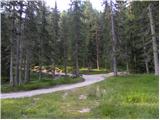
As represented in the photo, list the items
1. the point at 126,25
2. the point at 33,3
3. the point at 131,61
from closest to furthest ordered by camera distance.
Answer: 1. the point at 33,3
2. the point at 126,25
3. the point at 131,61

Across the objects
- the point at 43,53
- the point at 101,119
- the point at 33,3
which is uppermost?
the point at 33,3

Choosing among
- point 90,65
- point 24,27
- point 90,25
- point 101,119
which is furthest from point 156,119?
point 90,25

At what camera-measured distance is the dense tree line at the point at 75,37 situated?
3002 centimetres

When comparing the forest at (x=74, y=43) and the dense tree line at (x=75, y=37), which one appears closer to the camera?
the forest at (x=74, y=43)

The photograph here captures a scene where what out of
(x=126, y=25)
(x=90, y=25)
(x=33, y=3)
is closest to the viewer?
(x=33, y=3)

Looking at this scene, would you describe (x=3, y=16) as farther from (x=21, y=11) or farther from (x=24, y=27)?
(x=24, y=27)

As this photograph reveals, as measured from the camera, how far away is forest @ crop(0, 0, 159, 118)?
28.2 meters

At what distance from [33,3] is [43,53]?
41.3 ft

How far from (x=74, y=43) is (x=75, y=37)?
1400 millimetres

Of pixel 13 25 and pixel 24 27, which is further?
pixel 24 27

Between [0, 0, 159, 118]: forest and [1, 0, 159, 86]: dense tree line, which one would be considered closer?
[0, 0, 159, 118]: forest

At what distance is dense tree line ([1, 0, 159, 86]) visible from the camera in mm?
30016

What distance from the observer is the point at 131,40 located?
186 ft

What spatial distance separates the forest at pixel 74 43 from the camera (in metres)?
28.2
